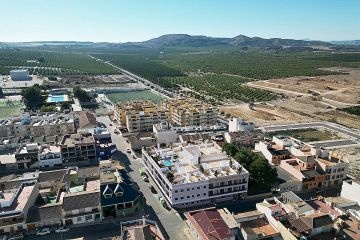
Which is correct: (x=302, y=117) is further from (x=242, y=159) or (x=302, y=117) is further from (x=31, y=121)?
(x=31, y=121)

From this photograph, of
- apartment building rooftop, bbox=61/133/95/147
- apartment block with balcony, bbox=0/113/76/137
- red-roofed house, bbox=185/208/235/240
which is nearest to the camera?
red-roofed house, bbox=185/208/235/240

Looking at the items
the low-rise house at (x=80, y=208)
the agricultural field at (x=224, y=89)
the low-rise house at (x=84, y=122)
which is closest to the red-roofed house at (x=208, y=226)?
the low-rise house at (x=80, y=208)

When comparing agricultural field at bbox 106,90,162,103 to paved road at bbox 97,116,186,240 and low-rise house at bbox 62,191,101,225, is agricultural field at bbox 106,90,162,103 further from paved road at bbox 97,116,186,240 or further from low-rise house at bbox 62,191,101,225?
low-rise house at bbox 62,191,101,225

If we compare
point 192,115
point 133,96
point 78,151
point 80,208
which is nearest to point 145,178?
point 80,208

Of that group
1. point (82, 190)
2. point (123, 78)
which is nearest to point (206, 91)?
point (123, 78)

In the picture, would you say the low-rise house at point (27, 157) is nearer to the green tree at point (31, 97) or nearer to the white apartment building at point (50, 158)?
the white apartment building at point (50, 158)

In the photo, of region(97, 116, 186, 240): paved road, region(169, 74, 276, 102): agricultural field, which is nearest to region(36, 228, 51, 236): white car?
region(97, 116, 186, 240): paved road

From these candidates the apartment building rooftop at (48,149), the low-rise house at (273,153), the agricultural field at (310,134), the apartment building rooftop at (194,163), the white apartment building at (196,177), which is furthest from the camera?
the agricultural field at (310,134)
